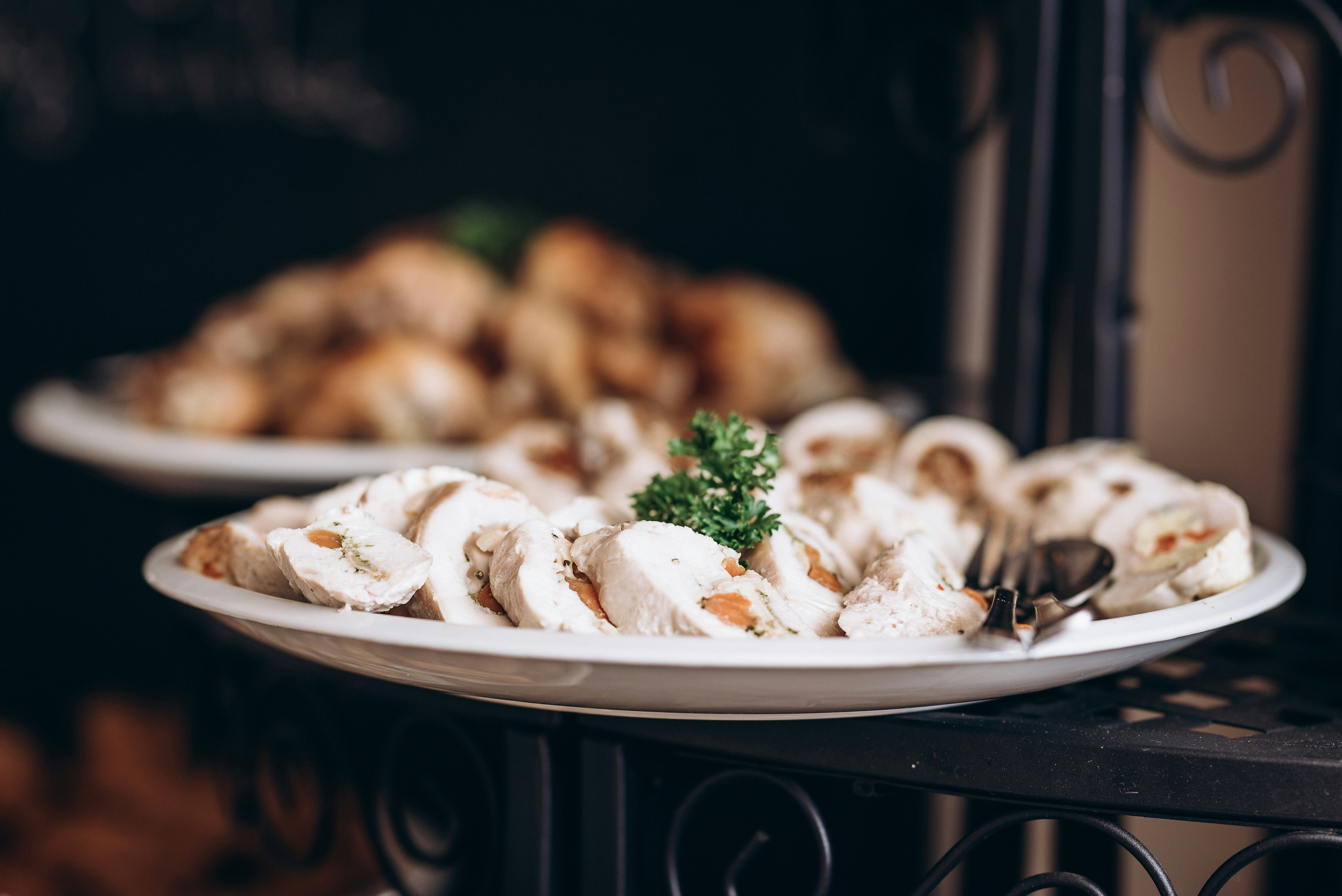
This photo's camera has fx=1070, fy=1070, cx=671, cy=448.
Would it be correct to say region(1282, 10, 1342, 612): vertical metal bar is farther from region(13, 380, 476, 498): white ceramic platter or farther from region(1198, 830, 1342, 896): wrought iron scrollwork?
region(13, 380, 476, 498): white ceramic platter

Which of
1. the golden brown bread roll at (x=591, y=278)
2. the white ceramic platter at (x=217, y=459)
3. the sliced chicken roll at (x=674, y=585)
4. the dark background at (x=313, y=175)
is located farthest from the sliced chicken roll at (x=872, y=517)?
the dark background at (x=313, y=175)

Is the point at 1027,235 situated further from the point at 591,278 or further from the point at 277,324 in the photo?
the point at 277,324

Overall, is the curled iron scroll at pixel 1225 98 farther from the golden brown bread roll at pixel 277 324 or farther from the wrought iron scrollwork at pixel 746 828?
→ the golden brown bread roll at pixel 277 324

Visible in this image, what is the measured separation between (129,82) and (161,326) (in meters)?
0.49

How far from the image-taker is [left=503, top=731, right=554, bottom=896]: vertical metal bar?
59 centimetres

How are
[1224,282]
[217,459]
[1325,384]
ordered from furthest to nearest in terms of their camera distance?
[1224,282] → [217,459] → [1325,384]

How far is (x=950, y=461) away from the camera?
0.82m

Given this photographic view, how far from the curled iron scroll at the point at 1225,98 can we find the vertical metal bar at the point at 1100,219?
0.10ft

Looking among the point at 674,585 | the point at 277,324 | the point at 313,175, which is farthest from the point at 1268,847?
the point at 313,175

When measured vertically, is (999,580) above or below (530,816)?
above

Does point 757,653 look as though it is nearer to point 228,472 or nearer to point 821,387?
point 228,472

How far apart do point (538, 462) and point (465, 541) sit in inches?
11.6

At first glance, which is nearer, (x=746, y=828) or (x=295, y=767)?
(x=295, y=767)

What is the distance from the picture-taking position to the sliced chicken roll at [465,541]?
1.76 ft
